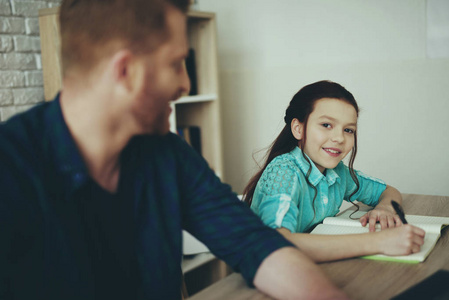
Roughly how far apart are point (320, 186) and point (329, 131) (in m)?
0.17

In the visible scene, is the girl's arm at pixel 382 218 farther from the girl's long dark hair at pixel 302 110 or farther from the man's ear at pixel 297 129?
the man's ear at pixel 297 129

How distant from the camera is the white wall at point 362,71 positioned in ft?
7.69

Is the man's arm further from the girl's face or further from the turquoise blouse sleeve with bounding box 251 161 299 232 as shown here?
the girl's face

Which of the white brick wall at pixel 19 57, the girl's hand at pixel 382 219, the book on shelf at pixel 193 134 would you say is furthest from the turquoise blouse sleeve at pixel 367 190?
the white brick wall at pixel 19 57

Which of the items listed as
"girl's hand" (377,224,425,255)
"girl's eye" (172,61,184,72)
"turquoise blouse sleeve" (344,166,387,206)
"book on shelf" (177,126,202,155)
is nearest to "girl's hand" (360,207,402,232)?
"girl's hand" (377,224,425,255)

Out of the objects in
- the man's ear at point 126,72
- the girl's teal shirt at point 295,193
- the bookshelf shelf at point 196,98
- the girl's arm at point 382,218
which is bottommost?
the girl's arm at point 382,218

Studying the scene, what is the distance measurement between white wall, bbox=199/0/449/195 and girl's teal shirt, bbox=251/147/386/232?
3.33 feet

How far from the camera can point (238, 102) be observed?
3.05 meters

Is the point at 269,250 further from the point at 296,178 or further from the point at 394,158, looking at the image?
the point at 394,158

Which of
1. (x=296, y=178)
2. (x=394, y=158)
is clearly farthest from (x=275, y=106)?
(x=296, y=178)

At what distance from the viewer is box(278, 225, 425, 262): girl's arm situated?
1.03 metres

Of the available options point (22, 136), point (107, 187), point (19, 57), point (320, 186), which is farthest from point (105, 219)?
point (19, 57)

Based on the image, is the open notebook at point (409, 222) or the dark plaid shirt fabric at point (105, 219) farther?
the open notebook at point (409, 222)

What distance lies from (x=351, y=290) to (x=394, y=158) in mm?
1744
